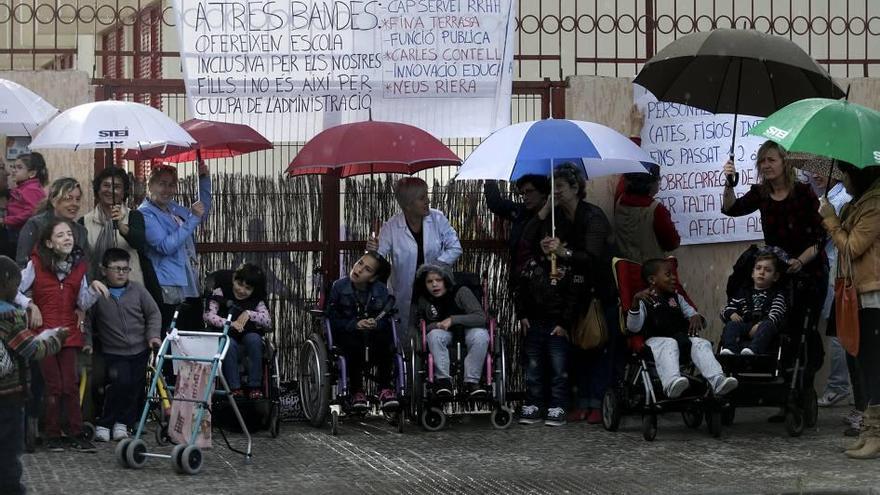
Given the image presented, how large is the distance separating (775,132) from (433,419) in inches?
130

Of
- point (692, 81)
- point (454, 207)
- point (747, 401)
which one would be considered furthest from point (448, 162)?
point (747, 401)

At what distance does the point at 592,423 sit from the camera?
1189 centimetres

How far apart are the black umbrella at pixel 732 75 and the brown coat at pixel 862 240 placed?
146 cm

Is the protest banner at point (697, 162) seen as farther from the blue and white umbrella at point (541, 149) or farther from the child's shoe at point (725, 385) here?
the child's shoe at point (725, 385)

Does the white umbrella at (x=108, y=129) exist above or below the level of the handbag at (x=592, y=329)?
above

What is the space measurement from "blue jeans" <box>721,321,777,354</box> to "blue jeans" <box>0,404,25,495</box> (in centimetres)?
517

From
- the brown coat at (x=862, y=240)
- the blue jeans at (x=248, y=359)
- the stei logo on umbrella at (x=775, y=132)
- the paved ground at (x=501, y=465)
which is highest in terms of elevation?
the stei logo on umbrella at (x=775, y=132)

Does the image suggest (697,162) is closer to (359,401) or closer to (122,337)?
(359,401)

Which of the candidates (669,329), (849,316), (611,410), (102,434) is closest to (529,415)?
(611,410)

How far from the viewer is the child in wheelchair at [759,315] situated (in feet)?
35.6

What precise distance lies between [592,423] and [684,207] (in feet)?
7.05

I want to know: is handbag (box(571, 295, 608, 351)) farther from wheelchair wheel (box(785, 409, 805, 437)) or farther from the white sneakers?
the white sneakers

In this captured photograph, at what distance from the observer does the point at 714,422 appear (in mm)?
10891

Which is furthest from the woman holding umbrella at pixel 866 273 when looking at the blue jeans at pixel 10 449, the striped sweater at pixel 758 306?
the blue jeans at pixel 10 449
